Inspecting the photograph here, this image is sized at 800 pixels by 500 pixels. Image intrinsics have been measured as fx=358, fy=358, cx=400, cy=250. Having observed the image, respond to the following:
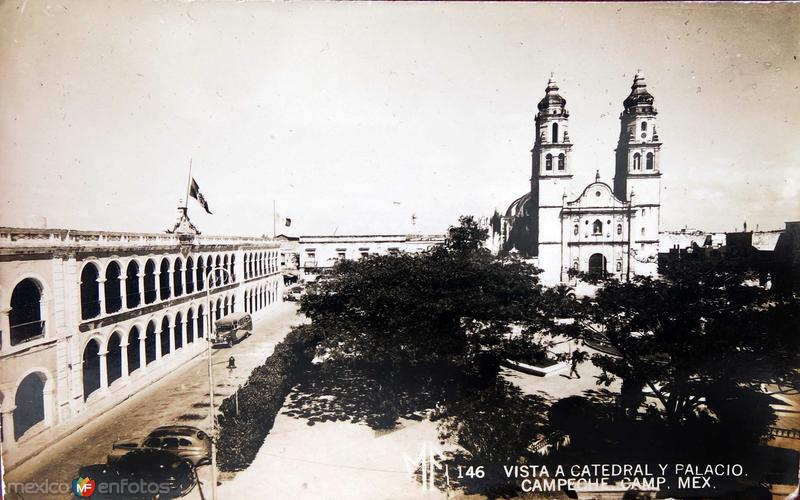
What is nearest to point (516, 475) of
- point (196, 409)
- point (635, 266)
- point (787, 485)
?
point (787, 485)

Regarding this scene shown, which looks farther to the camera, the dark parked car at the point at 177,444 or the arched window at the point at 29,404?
the arched window at the point at 29,404

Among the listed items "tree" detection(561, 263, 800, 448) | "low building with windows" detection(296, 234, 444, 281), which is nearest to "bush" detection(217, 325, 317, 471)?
"tree" detection(561, 263, 800, 448)

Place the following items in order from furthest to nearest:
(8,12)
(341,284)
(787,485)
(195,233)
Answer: (195,233) < (341,284) < (787,485) < (8,12)

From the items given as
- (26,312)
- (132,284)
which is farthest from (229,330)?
(26,312)

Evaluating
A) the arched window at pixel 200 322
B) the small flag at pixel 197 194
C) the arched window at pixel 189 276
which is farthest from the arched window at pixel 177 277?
the small flag at pixel 197 194

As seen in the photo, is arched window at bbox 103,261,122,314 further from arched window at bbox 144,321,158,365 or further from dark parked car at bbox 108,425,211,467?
dark parked car at bbox 108,425,211,467

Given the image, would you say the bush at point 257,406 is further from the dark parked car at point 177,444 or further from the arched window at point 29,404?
the arched window at point 29,404

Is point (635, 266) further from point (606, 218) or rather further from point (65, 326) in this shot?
point (65, 326)
